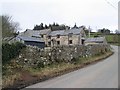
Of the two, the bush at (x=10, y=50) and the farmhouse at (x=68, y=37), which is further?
the farmhouse at (x=68, y=37)

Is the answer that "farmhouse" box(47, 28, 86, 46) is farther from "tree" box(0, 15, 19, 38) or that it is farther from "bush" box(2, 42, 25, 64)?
"bush" box(2, 42, 25, 64)

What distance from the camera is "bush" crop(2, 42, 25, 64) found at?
2048 centimetres

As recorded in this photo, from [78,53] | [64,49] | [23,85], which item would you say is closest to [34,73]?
[23,85]

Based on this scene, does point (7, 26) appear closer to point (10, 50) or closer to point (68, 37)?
point (10, 50)

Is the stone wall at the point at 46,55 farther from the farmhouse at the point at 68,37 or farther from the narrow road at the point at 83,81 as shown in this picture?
the farmhouse at the point at 68,37

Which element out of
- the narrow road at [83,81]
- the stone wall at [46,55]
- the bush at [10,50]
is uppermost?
the bush at [10,50]

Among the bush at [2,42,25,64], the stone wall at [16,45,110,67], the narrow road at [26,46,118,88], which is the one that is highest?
the bush at [2,42,25,64]

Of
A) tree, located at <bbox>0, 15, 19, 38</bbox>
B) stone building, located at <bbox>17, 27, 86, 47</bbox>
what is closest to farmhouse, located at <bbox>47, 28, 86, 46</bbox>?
stone building, located at <bbox>17, 27, 86, 47</bbox>

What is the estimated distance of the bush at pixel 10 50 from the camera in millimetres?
20484

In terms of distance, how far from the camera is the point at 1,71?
18.6 meters

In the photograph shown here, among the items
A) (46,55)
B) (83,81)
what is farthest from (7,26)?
(83,81)

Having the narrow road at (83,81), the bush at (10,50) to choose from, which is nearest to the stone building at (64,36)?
the bush at (10,50)

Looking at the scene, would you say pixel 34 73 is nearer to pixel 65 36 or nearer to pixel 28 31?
pixel 65 36

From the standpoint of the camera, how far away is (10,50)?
70.6 ft
